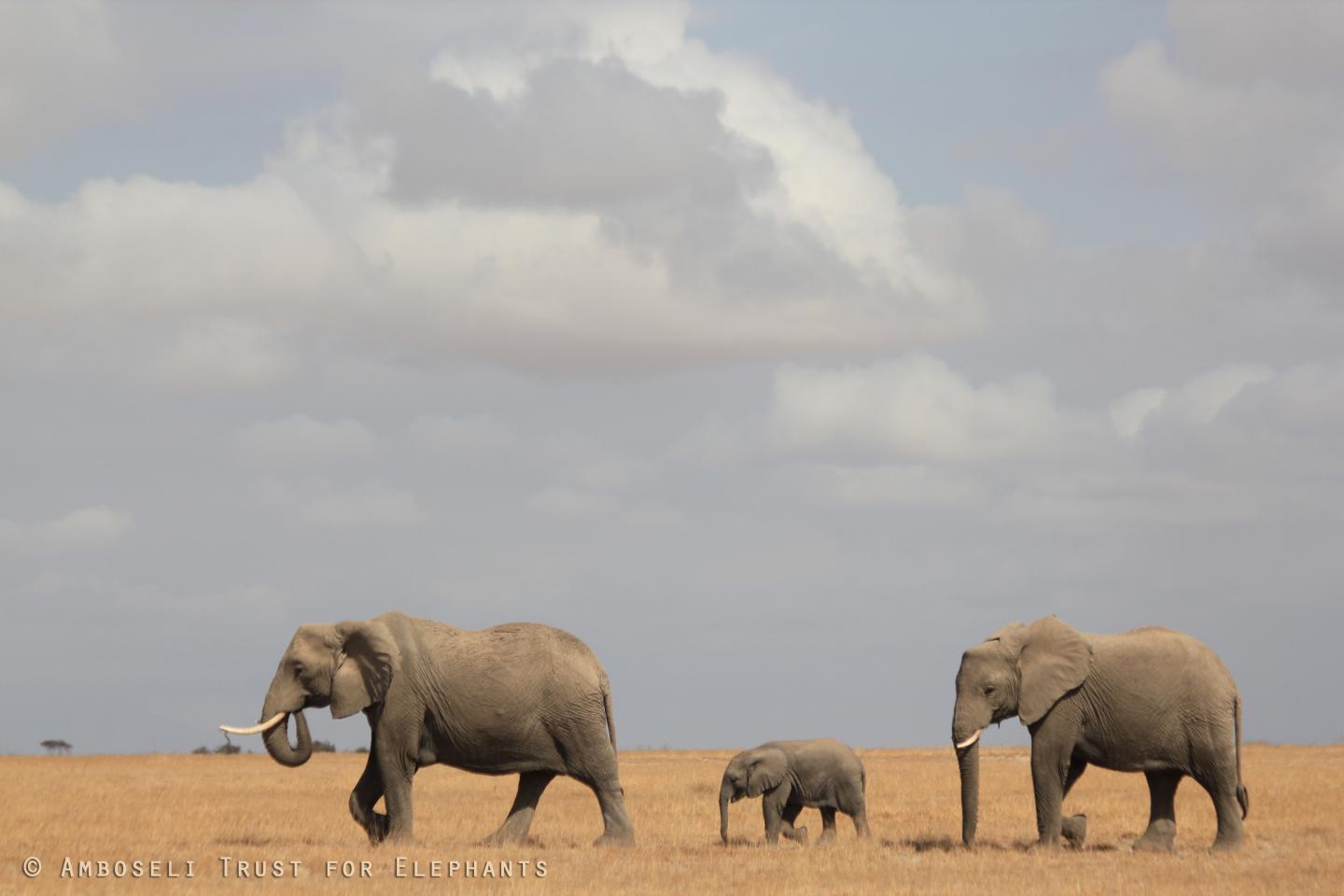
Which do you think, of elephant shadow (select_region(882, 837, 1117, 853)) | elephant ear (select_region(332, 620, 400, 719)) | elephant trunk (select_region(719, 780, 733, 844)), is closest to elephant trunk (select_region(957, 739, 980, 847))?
elephant shadow (select_region(882, 837, 1117, 853))

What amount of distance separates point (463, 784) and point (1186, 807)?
17.9 m

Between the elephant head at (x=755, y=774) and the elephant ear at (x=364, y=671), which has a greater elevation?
the elephant ear at (x=364, y=671)

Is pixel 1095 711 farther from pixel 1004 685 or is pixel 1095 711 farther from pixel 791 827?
pixel 791 827

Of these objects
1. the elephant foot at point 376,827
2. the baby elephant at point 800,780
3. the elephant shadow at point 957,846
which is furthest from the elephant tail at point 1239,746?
the elephant foot at point 376,827

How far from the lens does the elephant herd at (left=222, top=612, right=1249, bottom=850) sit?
72.8 feet

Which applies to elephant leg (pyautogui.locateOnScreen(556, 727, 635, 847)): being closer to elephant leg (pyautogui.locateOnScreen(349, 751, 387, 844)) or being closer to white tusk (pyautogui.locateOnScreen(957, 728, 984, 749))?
elephant leg (pyautogui.locateOnScreen(349, 751, 387, 844))

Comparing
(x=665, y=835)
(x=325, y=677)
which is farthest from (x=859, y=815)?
(x=325, y=677)

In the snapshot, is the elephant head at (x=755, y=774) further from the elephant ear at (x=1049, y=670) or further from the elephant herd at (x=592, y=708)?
the elephant ear at (x=1049, y=670)

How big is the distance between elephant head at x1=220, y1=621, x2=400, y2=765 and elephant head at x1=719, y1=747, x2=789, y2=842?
5.45 metres

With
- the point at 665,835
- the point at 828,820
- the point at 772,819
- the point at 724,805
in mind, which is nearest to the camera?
the point at 724,805

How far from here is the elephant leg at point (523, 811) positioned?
22703mm

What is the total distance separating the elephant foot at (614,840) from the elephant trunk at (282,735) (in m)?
4.20

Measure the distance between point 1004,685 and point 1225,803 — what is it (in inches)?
133

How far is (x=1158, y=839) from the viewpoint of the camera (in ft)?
74.6
